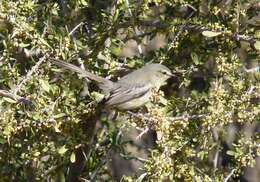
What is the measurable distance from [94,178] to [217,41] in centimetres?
138

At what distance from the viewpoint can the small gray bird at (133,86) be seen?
185 inches

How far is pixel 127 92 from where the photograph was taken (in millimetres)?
5301

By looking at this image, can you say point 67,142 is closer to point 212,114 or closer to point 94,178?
point 94,178

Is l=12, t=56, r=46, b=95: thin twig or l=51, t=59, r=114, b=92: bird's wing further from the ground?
l=12, t=56, r=46, b=95: thin twig

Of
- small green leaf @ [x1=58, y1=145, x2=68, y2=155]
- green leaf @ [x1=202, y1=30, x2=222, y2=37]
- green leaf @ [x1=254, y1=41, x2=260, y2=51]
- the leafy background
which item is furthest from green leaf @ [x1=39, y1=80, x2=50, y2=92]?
green leaf @ [x1=254, y1=41, x2=260, y2=51]

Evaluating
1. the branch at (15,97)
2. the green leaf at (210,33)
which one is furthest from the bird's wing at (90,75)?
the green leaf at (210,33)

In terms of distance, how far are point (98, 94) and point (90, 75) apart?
15 cm

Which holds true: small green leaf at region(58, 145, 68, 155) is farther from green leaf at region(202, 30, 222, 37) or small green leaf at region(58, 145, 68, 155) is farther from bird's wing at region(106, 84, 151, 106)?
green leaf at region(202, 30, 222, 37)

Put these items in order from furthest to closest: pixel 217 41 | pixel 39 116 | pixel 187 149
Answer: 1. pixel 217 41
2. pixel 187 149
3. pixel 39 116

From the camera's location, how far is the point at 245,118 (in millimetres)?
3785

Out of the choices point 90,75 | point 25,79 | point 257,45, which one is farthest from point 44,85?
point 257,45

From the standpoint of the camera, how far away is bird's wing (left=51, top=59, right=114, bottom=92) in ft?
13.1

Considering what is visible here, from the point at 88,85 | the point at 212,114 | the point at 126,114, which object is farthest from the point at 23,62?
the point at 212,114

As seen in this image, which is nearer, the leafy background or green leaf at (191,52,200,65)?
the leafy background
